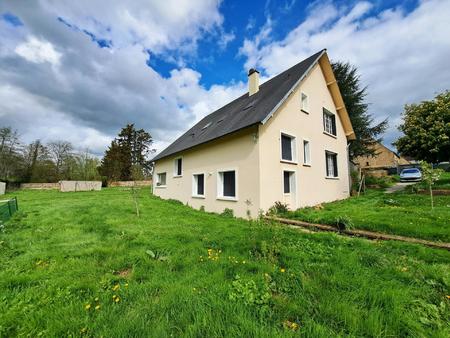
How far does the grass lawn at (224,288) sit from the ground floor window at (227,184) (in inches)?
177

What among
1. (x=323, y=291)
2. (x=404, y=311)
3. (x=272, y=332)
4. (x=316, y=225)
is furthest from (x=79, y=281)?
(x=316, y=225)

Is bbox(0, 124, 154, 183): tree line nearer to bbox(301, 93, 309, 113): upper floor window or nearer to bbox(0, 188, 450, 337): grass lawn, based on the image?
bbox(301, 93, 309, 113): upper floor window

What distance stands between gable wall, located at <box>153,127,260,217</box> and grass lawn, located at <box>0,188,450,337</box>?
346 centimetres

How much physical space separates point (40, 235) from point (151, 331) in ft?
17.9

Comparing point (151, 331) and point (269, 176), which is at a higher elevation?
point (269, 176)

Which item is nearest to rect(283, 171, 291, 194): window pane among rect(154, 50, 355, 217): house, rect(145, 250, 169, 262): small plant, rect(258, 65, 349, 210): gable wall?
rect(154, 50, 355, 217): house

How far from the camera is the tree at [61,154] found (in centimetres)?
3381

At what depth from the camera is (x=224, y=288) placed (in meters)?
2.73

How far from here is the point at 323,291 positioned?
8.70ft

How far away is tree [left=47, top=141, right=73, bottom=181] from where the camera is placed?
3381 centimetres

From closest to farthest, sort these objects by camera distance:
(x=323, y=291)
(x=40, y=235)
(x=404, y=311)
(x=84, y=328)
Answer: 1. (x=84, y=328)
2. (x=404, y=311)
3. (x=323, y=291)
4. (x=40, y=235)

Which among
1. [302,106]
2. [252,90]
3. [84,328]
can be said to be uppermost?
[252,90]

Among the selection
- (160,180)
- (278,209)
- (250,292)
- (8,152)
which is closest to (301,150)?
(278,209)

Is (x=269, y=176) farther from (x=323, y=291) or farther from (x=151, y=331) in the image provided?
(x=151, y=331)
